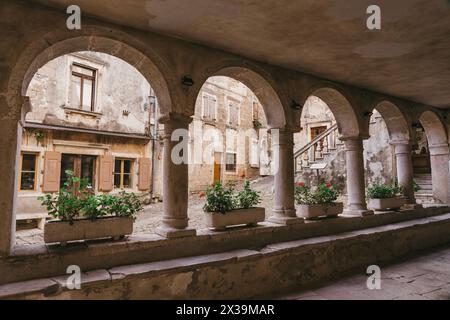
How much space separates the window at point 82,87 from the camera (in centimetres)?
941

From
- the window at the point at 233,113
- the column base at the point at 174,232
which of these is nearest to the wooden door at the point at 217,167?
the window at the point at 233,113

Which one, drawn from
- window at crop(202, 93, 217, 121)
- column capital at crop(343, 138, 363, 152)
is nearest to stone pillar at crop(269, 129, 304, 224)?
column capital at crop(343, 138, 363, 152)

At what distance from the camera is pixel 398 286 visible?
12.6ft

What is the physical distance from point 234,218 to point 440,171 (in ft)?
20.2

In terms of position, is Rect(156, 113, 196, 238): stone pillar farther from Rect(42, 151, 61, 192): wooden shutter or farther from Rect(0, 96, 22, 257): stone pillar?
Rect(42, 151, 61, 192): wooden shutter

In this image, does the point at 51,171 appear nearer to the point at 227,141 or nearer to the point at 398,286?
the point at 227,141

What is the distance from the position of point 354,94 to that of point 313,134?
11.2 meters

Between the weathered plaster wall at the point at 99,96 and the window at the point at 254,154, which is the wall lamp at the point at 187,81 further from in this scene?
the window at the point at 254,154

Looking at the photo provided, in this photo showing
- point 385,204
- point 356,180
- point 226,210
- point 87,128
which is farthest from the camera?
point 87,128

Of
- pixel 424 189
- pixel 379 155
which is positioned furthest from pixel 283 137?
pixel 424 189

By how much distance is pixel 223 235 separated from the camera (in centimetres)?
364

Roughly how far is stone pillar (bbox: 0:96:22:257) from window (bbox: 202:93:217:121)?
11039 millimetres

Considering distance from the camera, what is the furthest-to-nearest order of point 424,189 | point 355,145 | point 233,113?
point 233,113 < point 424,189 < point 355,145

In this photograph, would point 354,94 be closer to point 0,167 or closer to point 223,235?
point 223,235
